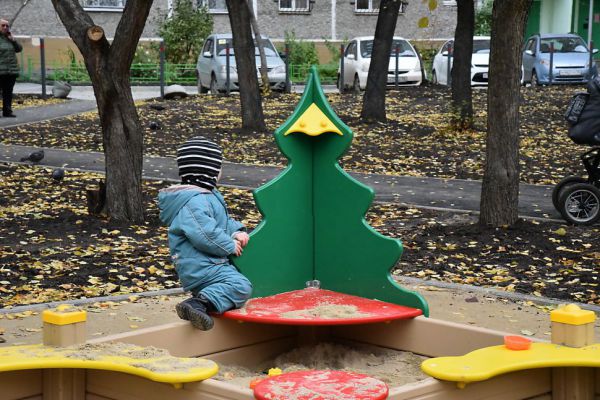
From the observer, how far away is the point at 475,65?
2875cm

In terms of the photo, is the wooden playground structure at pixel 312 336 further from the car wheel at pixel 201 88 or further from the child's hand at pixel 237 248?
the car wheel at pixel 201 88

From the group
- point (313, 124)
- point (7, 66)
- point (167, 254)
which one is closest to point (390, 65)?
point (7, 66)

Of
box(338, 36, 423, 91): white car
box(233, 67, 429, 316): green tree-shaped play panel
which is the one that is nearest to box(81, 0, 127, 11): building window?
box(338, 36, 423, 91): white car

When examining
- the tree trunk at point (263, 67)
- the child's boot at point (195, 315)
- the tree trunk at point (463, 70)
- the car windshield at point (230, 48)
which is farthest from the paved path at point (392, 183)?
the car windshield at point (230, 48)

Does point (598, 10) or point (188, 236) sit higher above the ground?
point (598, 10)

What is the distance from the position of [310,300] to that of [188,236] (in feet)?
2.61

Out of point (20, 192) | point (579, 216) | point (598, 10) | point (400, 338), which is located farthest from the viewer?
point (598, 10)

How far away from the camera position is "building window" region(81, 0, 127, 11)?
38469 millimetres

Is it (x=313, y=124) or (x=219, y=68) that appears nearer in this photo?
(x=313, y=124)

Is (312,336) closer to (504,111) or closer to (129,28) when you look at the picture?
(504,111)

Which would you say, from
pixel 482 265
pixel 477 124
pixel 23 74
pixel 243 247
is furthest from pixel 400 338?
pixel 23 74

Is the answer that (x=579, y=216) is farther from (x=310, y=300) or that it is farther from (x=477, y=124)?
(x=477, y=124)

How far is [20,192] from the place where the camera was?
12945mm

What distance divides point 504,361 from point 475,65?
2498 cm
